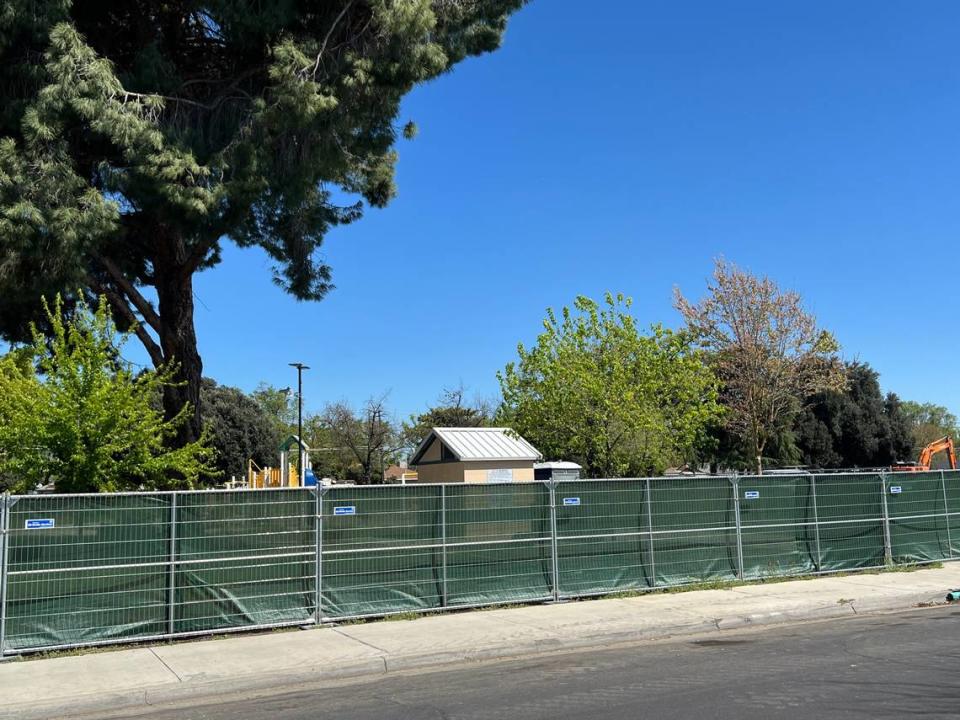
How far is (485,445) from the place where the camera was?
30625 millimetres

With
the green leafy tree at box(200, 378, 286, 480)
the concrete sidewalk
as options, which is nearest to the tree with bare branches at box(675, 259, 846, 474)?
the concrete sidewalk

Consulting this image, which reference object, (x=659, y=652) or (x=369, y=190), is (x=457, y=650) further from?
(x=369, y=190)

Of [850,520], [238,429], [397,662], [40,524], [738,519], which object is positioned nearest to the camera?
[397,662]

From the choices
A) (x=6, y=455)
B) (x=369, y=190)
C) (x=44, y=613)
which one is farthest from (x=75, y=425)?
(x=369, y=190)

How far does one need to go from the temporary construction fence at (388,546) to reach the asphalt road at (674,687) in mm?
2867

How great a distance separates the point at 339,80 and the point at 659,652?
1152 cm

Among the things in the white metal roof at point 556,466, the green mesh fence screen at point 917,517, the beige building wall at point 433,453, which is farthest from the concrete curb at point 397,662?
the beige building wall at point 433,453

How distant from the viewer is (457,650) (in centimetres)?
983

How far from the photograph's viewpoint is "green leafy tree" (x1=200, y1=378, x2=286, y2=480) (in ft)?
196

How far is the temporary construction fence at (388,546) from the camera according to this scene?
33.1ft

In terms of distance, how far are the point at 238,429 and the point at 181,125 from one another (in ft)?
160

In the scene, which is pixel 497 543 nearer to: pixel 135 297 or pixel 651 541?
pixel 651 541

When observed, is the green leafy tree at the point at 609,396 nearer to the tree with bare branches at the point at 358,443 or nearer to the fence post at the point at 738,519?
the fence post at the point at 738,519

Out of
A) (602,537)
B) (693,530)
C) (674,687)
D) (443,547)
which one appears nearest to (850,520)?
(693,530)
